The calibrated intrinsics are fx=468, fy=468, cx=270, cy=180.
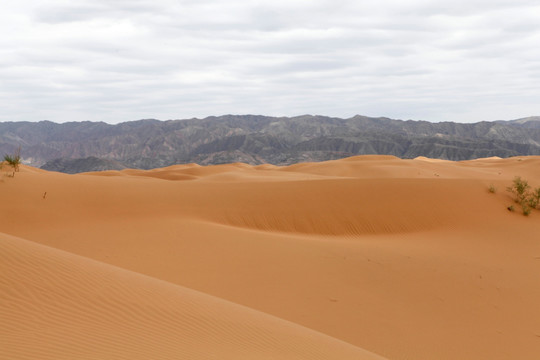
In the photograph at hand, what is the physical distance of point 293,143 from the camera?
455 ft

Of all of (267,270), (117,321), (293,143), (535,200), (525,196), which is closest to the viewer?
(117,321)

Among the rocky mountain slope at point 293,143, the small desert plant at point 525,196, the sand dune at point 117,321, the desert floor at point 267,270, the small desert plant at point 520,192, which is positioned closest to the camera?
the sand dune at point 117,321

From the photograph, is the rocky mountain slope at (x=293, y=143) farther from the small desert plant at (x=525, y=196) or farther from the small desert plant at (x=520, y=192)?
the small desert plant at (x=520, y=192)

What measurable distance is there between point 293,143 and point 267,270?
131 meters

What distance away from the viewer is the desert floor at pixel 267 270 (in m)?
4.78

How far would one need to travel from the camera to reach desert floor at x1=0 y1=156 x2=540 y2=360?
478 centimetres

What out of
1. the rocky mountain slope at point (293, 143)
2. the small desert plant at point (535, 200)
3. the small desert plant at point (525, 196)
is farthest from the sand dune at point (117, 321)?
the rocky mountain slope at point (293, 143)

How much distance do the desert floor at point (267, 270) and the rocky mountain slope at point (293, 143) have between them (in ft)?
282

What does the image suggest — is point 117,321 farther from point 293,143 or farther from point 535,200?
point 293,143

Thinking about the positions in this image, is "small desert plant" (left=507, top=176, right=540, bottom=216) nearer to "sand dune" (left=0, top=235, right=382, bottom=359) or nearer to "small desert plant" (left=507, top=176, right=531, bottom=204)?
"small desert plant" (left=507, top=176, right=531, bottom=204)

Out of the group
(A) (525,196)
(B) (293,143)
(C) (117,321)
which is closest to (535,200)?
(A) (525,196)

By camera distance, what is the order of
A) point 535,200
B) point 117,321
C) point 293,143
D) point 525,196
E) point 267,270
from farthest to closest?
point 293,143 → point 525,196 → point 535,200 → point 267,270 → point 117,321

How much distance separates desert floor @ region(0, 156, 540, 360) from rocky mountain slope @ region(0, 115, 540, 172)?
85.9 meters

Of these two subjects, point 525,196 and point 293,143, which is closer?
point 525,196
